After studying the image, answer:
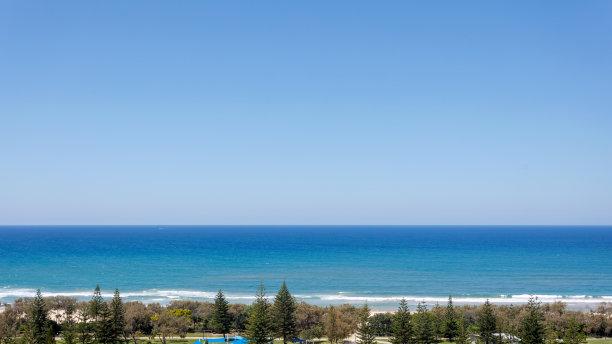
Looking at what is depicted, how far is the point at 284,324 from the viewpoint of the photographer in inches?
1555

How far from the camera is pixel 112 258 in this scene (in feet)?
400

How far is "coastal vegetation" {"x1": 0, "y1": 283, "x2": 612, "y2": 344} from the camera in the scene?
119 feet

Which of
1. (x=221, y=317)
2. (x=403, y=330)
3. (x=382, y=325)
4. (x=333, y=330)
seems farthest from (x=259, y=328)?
(x=382, y=325)

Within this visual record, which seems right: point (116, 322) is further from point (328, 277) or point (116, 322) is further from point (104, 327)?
point (328, 277)

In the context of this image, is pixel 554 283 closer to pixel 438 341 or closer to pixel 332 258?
pixel 438 341

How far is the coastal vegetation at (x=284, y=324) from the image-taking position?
1423 inches

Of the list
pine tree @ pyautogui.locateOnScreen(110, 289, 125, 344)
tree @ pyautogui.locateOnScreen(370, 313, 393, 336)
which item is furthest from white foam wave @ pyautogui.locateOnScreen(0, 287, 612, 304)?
pine tree @ pyautogui.locateOnScreen(110, 289, 125, 344)

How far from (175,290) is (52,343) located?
130 ft

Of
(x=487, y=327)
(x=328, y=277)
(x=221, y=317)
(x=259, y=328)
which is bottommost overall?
(x=328, y=277)

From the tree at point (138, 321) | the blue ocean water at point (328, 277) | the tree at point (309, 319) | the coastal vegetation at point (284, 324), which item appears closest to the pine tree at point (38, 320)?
the coastal vegetation at point (284, 324)

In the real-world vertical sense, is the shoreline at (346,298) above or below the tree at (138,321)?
below

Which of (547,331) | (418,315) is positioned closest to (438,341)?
(418,315)

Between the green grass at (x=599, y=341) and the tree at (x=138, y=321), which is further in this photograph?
the tree at (x=138, y=321)

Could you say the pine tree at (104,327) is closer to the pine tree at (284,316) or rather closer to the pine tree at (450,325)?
the pine tree at (284,316)
